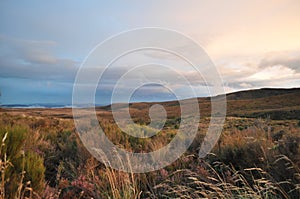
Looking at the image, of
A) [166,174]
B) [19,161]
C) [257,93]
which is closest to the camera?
[19,161]

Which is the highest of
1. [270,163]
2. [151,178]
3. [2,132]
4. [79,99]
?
[79,99]

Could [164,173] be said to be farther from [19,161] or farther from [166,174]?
[19,161]

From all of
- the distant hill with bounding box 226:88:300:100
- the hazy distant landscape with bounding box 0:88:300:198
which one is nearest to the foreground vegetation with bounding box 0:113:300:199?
the hazy distant landscape with bounding box 0:88:300:198

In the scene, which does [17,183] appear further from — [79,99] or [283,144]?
[283,144]

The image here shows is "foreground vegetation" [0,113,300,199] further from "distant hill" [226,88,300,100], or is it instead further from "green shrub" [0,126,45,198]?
"distant hill" [226,88,300,100]

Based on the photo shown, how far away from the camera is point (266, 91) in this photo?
87.8 m

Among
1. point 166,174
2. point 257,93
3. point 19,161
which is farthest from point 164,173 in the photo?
point 257,93

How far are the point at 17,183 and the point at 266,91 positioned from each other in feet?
304

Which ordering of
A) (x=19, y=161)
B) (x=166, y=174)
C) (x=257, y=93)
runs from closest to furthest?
1. (x=19, y=161)
2. (x=166, y=174)
3. (x=257, y=93)

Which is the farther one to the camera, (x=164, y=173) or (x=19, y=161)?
(x=164, y=173)

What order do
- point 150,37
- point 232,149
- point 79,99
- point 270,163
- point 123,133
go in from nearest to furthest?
point 270,163
point 232,149
point 79,99
point 123,133
point 150,37

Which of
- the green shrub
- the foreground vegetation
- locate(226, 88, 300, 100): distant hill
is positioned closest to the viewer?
the green shrub

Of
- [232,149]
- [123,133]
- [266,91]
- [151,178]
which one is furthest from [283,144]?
[266,91]

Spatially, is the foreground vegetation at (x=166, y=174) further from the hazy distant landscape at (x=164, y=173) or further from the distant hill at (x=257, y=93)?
the distant hill at (x=257, y=93)
